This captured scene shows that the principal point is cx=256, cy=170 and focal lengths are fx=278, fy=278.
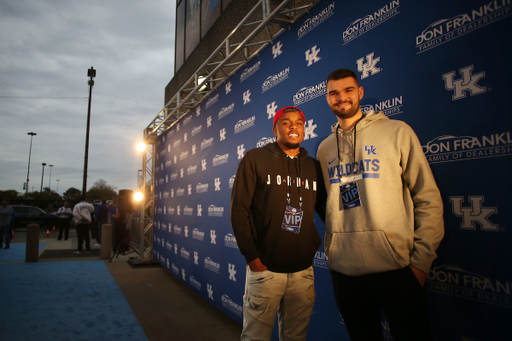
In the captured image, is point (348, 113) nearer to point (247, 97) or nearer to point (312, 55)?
point (312, 55)

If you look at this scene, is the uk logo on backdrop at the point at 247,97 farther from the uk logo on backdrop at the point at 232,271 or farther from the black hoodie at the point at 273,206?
the uk logo on backdrop at the point at 232,271

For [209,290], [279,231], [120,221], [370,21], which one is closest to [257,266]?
[279,231]

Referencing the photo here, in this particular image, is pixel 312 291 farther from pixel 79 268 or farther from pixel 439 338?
pixel 79 268

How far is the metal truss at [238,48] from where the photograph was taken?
10.5ft

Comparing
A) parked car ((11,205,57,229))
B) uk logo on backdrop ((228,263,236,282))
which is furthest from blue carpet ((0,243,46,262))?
parked car ((11,205,57,229))

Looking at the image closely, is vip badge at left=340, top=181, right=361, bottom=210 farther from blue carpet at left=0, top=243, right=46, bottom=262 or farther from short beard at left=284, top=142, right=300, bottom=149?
blue carpet at left=0, top=243, right=46, bottom=262

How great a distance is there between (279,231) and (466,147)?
1239 mm

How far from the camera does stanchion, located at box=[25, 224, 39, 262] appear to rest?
290 inches

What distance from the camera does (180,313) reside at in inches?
164

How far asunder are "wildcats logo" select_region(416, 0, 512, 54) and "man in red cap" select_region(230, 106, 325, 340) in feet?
3.26

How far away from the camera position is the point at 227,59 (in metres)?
4.24

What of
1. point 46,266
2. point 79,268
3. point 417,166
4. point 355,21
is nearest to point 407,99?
point 417,166

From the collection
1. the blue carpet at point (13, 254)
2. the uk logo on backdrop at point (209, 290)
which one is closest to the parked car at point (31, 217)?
the blue carpet at point (13, 254)

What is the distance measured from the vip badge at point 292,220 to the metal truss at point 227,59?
230 cm
